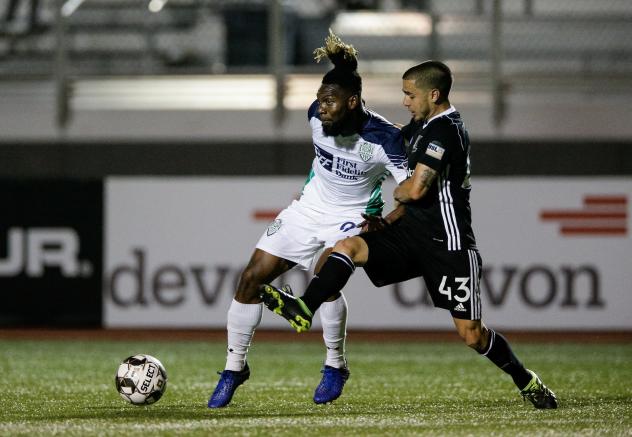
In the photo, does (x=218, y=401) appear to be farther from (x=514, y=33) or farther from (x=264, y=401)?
(x=514, y=33)

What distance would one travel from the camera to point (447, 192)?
646 centimetres

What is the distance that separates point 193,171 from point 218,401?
712 centimetres

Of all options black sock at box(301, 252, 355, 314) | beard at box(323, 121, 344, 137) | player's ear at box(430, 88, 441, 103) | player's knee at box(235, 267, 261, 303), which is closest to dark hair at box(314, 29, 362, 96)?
beard at box(323, 121, 344, 137)

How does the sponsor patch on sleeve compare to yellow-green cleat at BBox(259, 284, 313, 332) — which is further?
the sponsor patch on sleeve

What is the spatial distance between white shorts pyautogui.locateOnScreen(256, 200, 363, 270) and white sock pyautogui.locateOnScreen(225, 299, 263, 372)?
0.35 meters

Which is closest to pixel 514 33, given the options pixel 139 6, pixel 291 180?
pixel 291 180

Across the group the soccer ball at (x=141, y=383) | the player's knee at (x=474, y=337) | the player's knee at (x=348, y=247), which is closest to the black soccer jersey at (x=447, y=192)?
the player's knee at (x=348, y=247)

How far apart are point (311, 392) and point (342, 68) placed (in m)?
2.19

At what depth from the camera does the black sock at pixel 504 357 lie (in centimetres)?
651

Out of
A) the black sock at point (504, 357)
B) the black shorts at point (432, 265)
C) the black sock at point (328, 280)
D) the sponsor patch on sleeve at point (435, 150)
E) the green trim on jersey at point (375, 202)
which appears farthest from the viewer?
the green trim on jersey at point (375, 202)

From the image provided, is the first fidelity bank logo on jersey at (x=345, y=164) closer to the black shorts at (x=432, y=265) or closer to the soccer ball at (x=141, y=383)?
the black shorts at (x=432, y=265)

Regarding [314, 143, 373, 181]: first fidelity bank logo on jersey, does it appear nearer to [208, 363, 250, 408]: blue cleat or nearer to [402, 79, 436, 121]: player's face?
[402, 79, 436, 121]: player's face

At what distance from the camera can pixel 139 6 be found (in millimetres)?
14031

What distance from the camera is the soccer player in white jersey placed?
→ 6.79 metres
